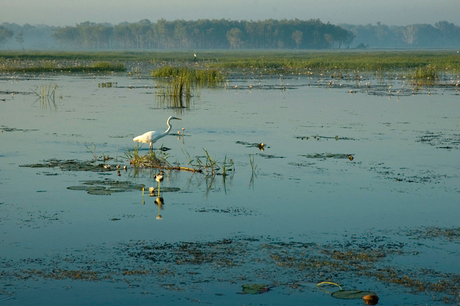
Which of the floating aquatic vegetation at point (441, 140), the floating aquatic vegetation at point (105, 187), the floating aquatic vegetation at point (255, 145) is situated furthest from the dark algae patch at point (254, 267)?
the floating aquatic vegetation at point (441, 140)

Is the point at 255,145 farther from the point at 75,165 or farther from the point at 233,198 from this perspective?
the point at 233,198

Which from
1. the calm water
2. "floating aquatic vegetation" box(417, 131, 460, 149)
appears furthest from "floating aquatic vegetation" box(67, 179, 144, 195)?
"floating aquatic vegetation" box(417, 131, 460, 149)

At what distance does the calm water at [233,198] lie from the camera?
6.21m

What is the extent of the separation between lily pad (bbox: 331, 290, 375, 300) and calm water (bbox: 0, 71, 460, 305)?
0.26 feet

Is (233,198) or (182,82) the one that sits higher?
(182,82)

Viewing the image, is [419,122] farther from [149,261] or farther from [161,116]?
[149,261]

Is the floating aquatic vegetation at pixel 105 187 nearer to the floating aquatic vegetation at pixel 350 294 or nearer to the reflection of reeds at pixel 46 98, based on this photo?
the floating aquatic vegetation at pixel 350 294

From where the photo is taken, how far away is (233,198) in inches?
383

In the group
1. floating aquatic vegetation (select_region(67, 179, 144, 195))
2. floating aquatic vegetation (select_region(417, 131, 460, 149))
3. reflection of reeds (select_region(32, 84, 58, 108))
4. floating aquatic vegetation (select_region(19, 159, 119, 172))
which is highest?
reflection of reeds (select_region(32, 84, 58, 108))

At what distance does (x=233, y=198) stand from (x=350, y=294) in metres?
4.00

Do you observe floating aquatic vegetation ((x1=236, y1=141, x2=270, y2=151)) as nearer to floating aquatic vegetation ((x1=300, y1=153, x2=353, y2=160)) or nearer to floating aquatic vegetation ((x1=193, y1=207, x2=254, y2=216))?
floating aquatic vegetation ((x1=300, y1=153, x2=353, y2=160))

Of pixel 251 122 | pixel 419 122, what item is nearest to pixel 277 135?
pixel 251 122

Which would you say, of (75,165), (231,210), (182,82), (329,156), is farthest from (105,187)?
(182,82)

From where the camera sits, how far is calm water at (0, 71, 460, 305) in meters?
6.21
